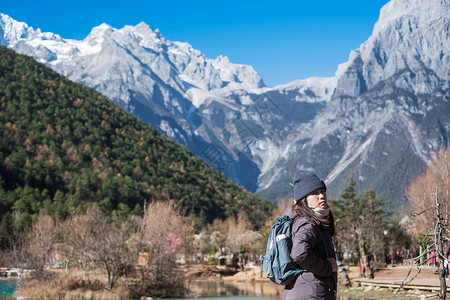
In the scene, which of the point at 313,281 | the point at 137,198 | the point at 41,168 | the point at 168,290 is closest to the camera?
the point at 313,281

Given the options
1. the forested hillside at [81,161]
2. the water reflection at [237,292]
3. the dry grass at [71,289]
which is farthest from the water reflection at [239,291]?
the forested hillside at [81,161]

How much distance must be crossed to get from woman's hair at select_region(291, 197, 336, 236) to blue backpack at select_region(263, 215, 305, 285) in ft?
0.37

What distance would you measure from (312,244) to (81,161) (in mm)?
70717

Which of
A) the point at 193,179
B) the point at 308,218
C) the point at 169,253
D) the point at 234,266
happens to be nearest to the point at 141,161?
the point at 193,179

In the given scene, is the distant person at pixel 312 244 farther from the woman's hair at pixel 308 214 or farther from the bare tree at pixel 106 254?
the bare tree at pixel 106 254

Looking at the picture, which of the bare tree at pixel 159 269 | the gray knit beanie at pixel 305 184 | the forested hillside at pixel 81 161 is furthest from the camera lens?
the forested hillside at pixel 81 161

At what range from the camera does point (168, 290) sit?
93.5ft

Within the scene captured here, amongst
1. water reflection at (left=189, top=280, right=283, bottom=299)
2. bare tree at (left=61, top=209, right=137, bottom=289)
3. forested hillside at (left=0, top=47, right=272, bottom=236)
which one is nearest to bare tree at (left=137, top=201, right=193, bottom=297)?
bare tree at (left=61, top=209, right=137, bottom=289)

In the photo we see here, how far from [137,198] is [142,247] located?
44295 millimetres

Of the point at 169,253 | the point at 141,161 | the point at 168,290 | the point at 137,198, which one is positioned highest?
the point at 141,161

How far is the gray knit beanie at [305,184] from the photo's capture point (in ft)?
16.7

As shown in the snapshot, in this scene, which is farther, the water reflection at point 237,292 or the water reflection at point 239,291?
the water reflection at point 239,291

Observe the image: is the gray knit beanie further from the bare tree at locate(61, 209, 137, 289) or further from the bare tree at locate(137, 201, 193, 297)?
the bare tree at locate(137, 201, 193, 297)

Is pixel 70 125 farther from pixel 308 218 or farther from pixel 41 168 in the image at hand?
pixel 308 218
